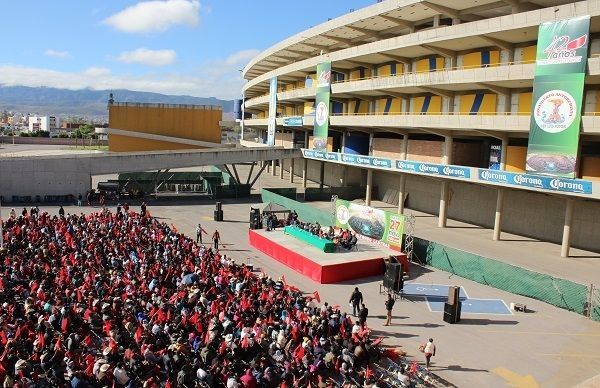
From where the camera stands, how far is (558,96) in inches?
1093

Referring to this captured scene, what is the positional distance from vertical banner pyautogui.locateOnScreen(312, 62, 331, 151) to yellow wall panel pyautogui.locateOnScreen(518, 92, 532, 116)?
20046 mm

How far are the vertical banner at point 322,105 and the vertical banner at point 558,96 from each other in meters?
23.5

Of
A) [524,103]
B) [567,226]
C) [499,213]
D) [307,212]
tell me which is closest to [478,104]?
[524,103]

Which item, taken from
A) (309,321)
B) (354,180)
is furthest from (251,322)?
(354,180)

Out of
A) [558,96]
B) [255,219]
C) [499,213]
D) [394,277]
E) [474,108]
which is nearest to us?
[394,277]

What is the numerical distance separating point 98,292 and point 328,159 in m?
35.4

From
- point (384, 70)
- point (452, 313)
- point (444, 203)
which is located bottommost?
point (452, 313)

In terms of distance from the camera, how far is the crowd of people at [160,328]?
12297mm

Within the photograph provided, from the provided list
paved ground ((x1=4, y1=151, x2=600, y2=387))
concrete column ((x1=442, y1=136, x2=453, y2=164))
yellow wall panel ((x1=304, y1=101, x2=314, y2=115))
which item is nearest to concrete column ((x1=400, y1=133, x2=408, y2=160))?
concrete column ((x1=442, y1=136, x2=453, y2=164))

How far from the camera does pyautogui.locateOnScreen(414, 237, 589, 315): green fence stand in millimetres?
21828

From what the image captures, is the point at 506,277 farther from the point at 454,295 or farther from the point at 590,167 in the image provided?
the point at 590,167

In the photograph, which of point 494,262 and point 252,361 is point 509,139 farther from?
point 252,361

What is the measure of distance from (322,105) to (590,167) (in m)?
26.9

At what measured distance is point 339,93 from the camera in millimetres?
48562
